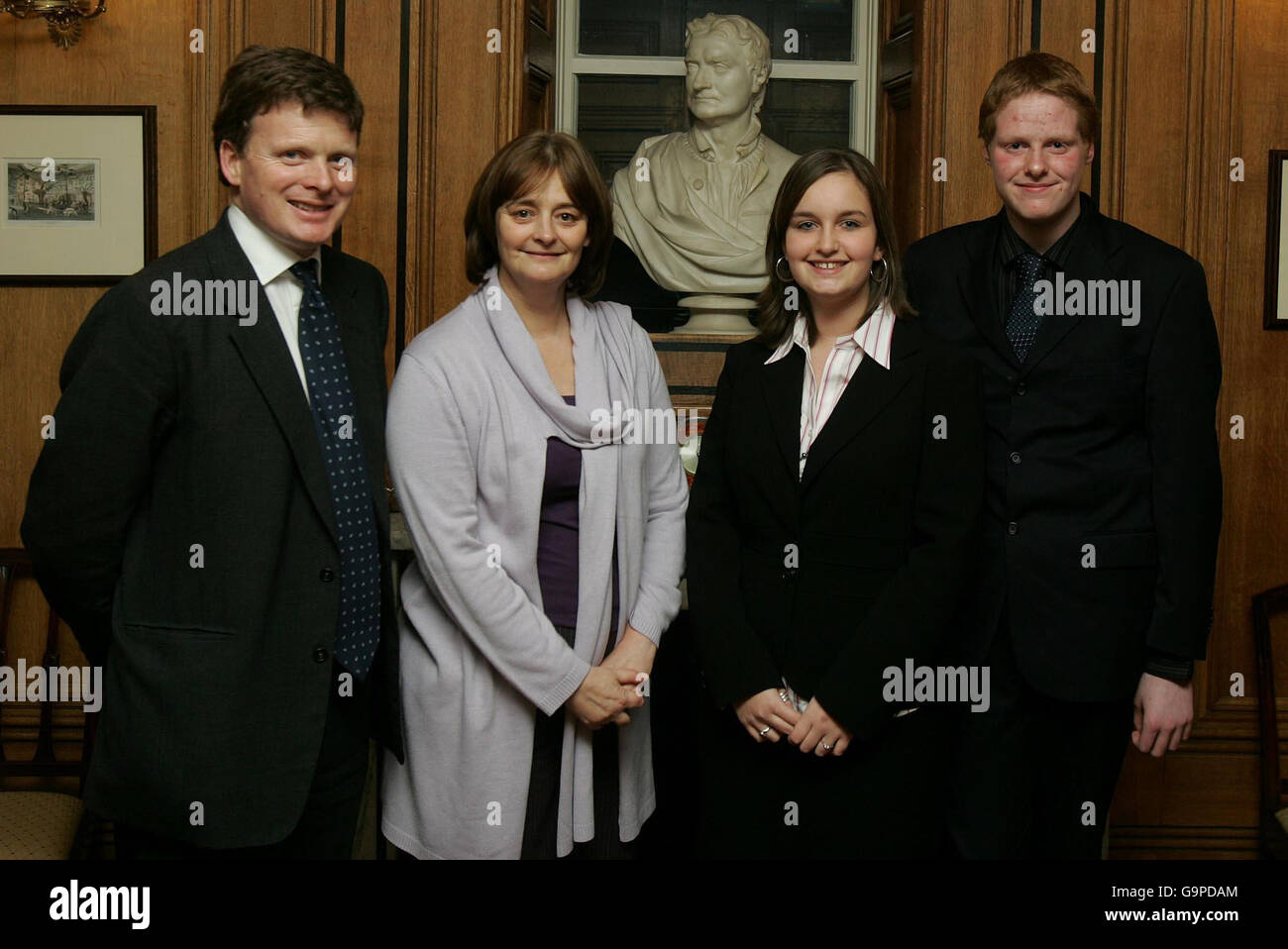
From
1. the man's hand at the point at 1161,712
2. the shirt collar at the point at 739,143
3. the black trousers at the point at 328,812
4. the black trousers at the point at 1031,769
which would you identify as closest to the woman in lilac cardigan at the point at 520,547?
the black trousers at the point at 328,812

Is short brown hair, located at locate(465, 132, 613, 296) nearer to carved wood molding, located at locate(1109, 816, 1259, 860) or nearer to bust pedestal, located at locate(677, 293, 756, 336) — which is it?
bust pedestal, located at locate(677, 293, 756, 336)

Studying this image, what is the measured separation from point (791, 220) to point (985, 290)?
36 centimetres

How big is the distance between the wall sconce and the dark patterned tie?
2.34m

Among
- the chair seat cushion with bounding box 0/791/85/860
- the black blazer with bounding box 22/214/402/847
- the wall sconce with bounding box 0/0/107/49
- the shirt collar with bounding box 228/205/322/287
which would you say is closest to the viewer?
the black blazer with bounding box 22/214/402/847

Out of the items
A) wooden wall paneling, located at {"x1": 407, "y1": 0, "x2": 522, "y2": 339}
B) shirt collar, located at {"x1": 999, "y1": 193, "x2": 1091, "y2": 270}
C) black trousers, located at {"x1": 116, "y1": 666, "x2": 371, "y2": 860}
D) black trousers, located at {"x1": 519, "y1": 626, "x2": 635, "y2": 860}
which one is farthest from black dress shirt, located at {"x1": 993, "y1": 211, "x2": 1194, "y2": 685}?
wooden wall paneling, located at {"x1": 407, "y1": 0, "x2": 522, "y2": 339}

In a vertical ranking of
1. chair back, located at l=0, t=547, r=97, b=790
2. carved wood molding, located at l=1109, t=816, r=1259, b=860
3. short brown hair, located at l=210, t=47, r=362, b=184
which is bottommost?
carved wood molding, located at l=1109, t=816, r=1259, b=860

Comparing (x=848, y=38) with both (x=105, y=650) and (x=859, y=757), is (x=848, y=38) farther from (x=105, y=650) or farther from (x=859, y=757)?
(x=105, y=650)

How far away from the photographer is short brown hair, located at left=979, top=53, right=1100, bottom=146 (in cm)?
195

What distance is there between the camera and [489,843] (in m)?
1.90

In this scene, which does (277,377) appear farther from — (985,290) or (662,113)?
(662,113)

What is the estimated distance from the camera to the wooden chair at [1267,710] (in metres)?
2.90

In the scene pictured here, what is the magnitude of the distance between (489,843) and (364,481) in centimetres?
62

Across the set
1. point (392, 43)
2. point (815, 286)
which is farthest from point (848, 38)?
point (815, 286)

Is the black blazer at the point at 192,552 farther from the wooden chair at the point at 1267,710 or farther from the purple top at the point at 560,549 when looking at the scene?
the wooden chair at the point at 1267,710
